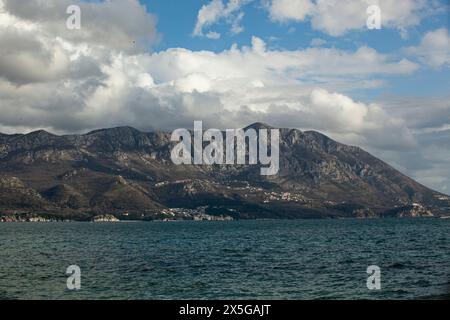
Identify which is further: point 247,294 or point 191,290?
point 191,290

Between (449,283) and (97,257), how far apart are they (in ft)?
230

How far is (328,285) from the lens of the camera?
6556 cm

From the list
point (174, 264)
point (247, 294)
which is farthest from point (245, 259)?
point (247, 294)

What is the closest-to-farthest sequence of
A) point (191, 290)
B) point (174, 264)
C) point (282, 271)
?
point (191, 290) < point (282, 271) < point (174, 264)
